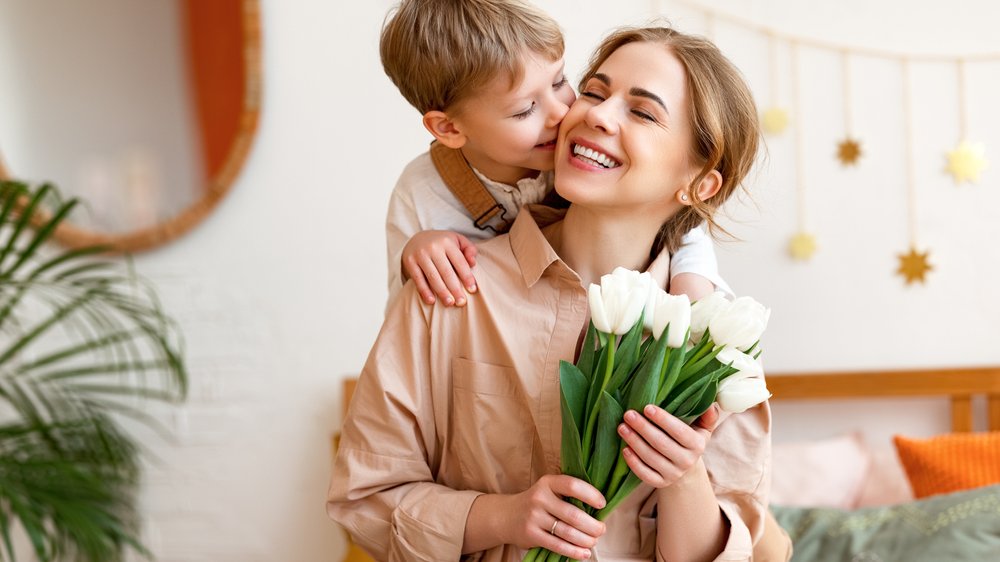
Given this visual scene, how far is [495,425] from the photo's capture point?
1325 millimetres

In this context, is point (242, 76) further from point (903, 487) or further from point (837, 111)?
point (903, 487)

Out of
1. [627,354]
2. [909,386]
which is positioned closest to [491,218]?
[627,354]

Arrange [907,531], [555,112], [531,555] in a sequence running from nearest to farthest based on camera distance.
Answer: [531,555] → [555,112] → [907,531]

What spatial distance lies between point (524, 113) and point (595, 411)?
479mm

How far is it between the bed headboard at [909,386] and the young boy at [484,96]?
3.92ft

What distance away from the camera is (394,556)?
133 cm

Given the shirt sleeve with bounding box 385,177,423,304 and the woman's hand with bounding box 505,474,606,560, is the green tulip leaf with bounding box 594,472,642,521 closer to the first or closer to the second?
the woman's hand with bounding box 505,474,606,560

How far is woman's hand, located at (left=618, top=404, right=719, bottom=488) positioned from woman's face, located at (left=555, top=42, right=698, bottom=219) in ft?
0.98

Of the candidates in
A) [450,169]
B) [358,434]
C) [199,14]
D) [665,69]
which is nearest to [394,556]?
[358,434]

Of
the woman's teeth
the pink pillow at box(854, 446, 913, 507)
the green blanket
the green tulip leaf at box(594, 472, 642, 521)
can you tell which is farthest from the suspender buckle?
the pink pillow at box(854, 446, 913, 507)

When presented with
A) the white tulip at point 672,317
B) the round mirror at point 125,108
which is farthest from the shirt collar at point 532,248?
the round mirror at point 125,108

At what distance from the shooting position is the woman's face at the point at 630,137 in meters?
1.26

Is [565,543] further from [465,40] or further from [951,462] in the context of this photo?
[951,462]

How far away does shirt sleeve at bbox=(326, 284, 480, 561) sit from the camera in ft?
4.21
